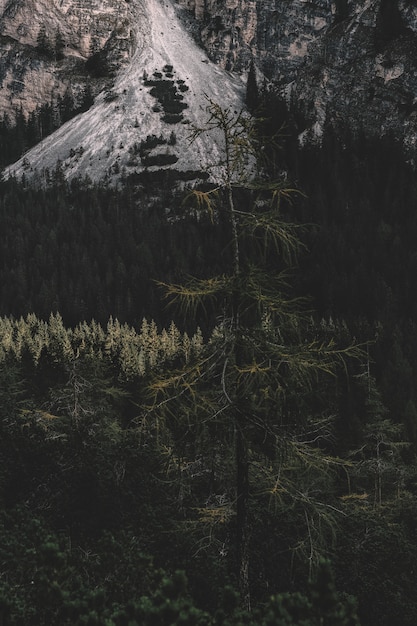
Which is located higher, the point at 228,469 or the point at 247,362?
the point at 247,362

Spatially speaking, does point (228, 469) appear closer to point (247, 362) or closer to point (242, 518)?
point (242, 518)

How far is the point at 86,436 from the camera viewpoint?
30281mm

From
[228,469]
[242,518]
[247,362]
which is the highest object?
[247,362]

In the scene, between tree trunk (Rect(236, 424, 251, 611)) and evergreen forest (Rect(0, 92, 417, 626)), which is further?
Result: tree trunk (Rect(236, 424, 251, 611))

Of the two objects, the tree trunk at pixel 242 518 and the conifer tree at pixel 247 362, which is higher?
the conifer tree at pixel 247 362

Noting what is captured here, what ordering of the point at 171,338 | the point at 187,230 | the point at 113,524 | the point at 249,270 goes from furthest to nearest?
the point at 187,230 → the point at 171,338 → the point at 113,524 → the point at 249,270

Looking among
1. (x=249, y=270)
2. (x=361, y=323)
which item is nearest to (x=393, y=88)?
(x=361, y=323)

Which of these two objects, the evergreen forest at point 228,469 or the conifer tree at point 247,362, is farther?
the conifer tree at point 247,362

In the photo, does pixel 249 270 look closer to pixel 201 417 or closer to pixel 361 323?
pixel 201 417

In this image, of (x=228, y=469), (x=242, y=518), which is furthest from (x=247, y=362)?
(x=228, y=469)

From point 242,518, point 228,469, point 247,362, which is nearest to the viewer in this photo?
point 242,518

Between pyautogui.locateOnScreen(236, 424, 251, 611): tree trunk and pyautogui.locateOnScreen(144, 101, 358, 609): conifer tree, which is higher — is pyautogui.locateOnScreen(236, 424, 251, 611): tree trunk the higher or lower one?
the lower one

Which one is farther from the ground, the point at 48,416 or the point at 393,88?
the point at 393,88

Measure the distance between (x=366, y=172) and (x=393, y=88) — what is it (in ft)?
121
